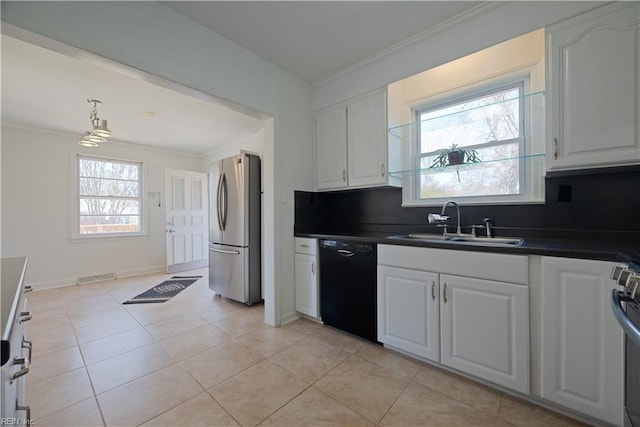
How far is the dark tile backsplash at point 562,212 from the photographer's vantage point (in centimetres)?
164

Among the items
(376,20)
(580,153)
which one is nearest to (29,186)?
(376,20)

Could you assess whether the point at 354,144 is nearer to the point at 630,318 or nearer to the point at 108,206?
the point at 630,318

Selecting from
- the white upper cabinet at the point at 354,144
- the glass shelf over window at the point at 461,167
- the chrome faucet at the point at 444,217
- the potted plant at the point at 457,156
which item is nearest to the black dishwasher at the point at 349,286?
the chrome faucet at the point at 444,217

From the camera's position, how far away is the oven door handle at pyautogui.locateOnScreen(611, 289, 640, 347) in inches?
29.9

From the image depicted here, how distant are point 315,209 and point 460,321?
5.80ft

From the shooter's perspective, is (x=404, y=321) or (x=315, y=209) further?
(x=315, y=209)

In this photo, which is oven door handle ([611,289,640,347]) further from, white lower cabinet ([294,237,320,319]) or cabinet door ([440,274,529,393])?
white lower cabinet ([294,237,320,319])

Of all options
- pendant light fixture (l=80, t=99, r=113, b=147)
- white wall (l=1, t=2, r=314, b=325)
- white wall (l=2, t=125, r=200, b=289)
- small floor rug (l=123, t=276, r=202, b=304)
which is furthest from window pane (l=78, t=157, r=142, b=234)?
white wall (l=1, t=2, r=314, b=325)

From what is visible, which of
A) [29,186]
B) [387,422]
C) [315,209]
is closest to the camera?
[387,422]

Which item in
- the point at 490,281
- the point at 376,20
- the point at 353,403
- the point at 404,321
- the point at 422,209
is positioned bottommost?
the point at 353,403

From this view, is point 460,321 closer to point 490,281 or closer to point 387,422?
point 490,281

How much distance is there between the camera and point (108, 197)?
4676 millimetres

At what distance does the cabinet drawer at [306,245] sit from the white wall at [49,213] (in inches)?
154

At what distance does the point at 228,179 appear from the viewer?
3352 mm
